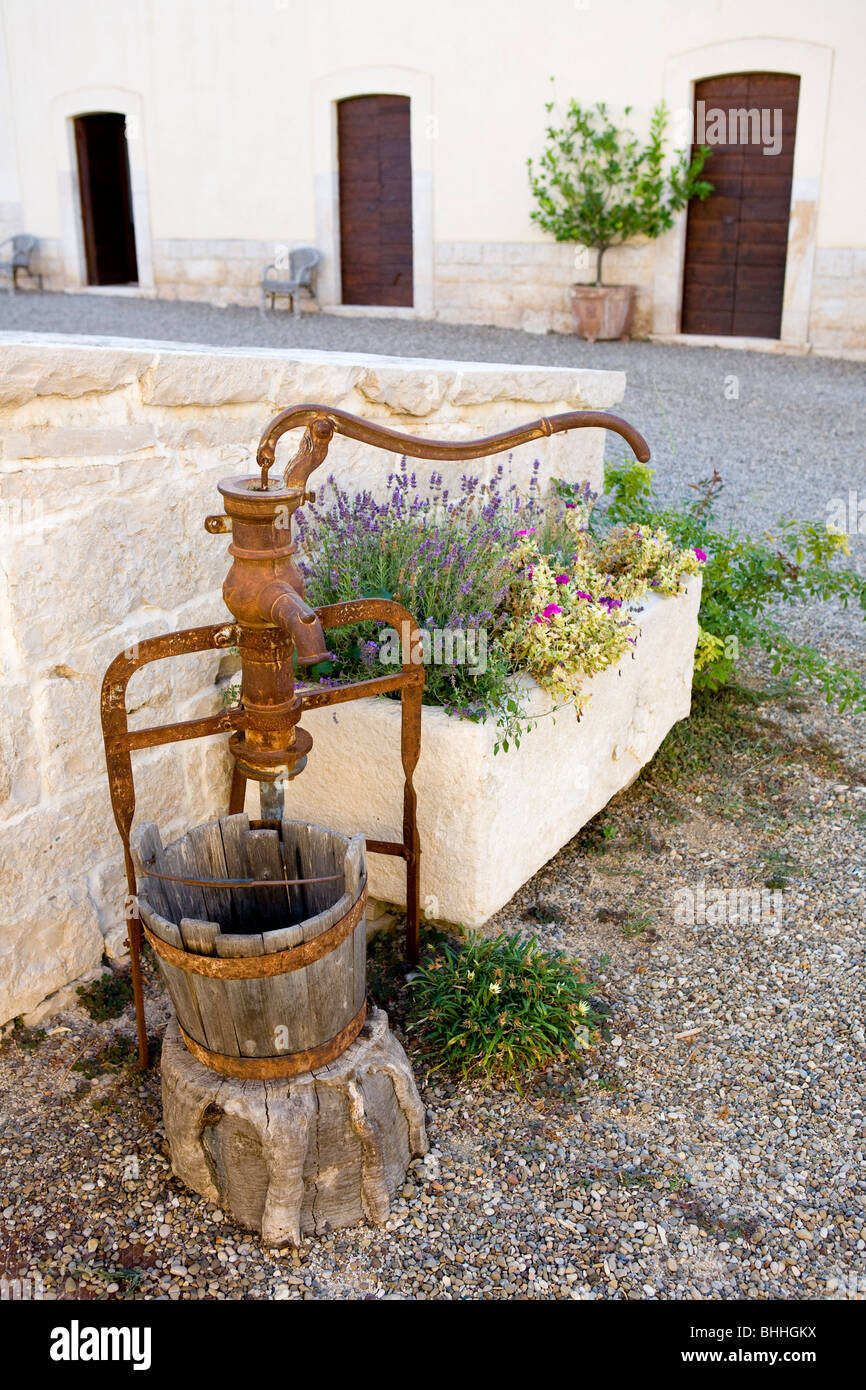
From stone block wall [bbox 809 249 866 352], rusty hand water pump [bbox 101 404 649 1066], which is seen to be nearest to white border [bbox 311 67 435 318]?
stone block wall [bbox 809 249 866 352]

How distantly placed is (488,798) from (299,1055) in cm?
81

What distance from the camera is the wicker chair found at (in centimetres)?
1212

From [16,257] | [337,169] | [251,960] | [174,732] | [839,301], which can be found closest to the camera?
[251,960]

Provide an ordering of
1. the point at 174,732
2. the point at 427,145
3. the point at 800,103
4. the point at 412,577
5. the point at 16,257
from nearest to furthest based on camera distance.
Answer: the point at 174,732
the point at 412,577
the point at 800,103
the point at 427,145
the point at 16,257

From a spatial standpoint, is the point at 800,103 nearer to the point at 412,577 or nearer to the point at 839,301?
the point at 839,301

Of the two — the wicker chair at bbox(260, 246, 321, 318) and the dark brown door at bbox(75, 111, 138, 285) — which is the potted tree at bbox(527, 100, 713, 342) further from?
the dark brown door at bbox(75, 111, 138, 285)

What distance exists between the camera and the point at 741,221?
426 inches

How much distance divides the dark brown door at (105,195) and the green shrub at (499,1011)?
13.6m

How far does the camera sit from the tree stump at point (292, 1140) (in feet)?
6.34

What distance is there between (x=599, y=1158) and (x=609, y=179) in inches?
405

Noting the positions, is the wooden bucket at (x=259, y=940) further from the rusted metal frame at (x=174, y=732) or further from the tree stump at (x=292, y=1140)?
the rusted metal frame at (x=174, y=732)

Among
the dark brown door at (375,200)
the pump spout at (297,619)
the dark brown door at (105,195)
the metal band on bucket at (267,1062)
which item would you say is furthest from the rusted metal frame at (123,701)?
the dark brown door at (105,195)

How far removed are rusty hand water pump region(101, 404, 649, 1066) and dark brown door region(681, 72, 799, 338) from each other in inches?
373

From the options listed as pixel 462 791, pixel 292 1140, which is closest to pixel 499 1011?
pixel 462 791
